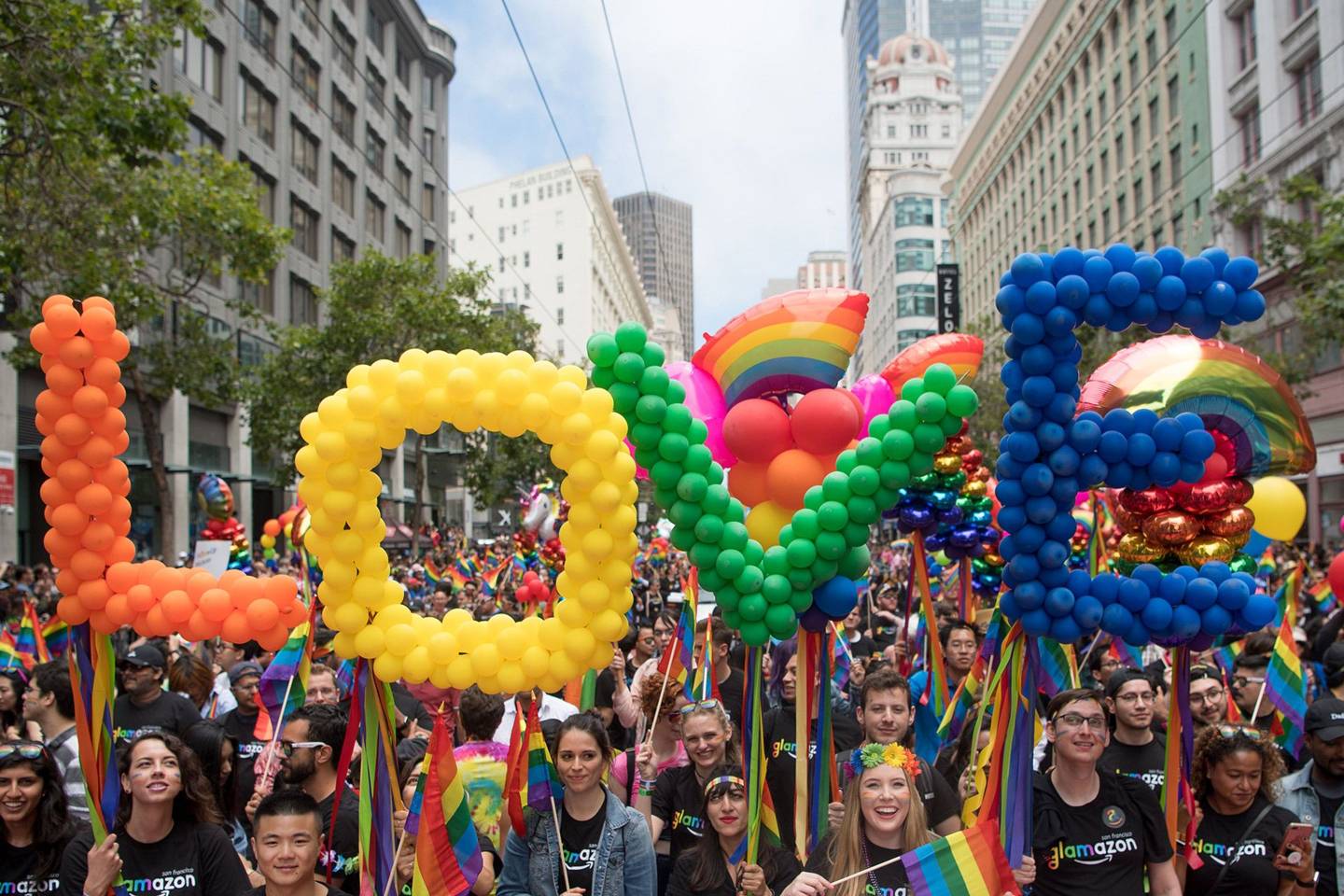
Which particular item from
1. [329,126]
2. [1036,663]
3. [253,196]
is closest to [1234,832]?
[1036,663]

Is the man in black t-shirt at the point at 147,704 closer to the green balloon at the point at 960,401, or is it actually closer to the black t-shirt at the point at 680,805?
the black t-shirt at the point at 680,805

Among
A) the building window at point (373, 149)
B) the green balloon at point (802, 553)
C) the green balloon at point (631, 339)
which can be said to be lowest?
the green balloon at point (802, 553)

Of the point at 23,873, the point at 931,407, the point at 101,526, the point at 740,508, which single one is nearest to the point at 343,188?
the point at 101,526

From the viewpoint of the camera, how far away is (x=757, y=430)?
17.7 feet

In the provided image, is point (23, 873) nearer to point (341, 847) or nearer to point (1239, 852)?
point (341, 847)

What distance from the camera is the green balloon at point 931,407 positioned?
464cm

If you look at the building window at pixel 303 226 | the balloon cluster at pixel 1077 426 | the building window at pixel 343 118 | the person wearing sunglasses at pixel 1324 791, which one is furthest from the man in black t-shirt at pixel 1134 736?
the building window at pixel 343 118

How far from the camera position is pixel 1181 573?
15.6 feet

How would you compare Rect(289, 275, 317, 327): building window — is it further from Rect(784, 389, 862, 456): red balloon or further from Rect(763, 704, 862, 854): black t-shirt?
Rect(784, 389, 862, 456): red balloon

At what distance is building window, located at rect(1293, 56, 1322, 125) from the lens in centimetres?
2709

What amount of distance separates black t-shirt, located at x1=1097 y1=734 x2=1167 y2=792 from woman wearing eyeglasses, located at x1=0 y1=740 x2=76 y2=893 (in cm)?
428

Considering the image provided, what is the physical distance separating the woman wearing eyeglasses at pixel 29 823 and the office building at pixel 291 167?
15.0 metres

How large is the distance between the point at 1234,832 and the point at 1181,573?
3.56 feet

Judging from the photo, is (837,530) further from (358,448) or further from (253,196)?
(253,196)
